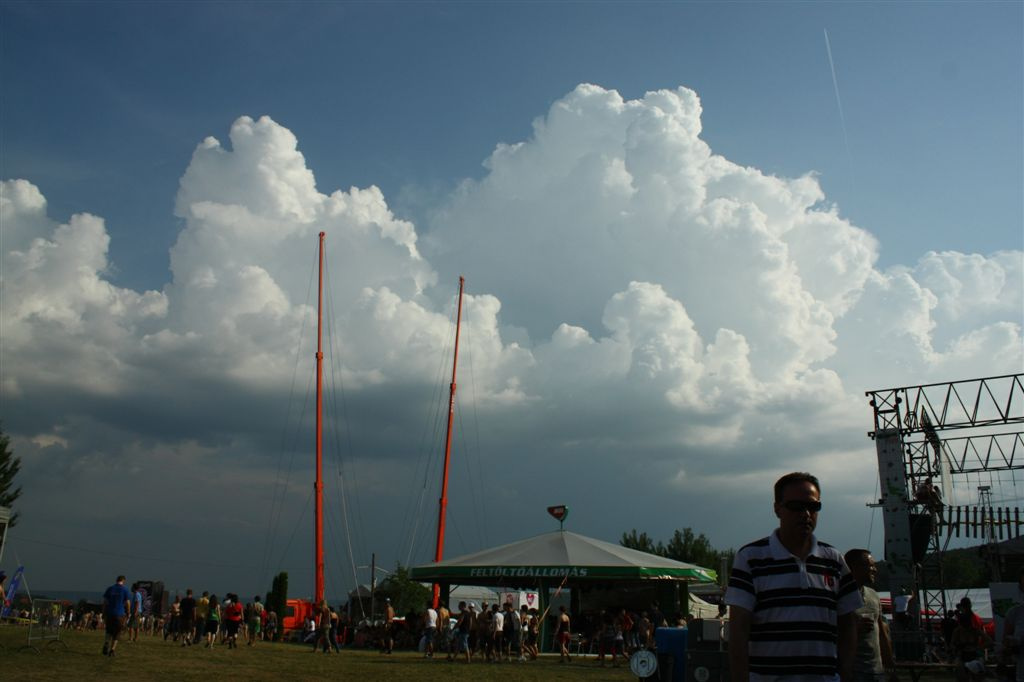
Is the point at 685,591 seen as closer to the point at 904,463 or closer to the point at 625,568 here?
the point at 625,568

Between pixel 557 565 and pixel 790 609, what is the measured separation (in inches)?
932

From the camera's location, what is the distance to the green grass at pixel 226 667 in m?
15.1

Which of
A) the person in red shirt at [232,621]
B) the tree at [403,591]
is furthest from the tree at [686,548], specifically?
the person in red shirt at [232,621]

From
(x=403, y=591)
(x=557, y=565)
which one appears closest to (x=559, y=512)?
(x=557, y=565)

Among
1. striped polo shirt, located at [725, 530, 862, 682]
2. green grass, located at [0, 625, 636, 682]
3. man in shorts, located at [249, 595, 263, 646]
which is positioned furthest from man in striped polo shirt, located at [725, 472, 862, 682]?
man in shorts, located at [249, 595, 263, 646]

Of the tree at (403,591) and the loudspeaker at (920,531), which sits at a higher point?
the loudspeaker at (920,531)

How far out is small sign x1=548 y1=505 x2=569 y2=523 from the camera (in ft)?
107

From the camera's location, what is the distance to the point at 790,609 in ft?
12.0

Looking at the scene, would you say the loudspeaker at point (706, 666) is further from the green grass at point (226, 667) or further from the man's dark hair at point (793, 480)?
the green grass at point (226, 667)

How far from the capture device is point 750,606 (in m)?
3.70

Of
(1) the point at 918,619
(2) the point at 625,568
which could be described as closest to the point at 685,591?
(2) the point at 625,568

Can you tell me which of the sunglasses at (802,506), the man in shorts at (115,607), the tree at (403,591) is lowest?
the tree at (403,591)

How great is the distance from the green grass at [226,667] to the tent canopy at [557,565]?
304cm

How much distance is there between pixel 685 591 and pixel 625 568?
217 inches
